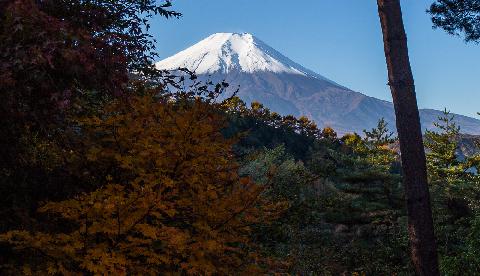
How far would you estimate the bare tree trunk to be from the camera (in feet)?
18.9

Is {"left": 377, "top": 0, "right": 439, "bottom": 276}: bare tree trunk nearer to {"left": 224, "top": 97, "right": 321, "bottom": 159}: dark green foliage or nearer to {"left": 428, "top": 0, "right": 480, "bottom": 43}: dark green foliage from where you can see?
{"left": 428, "top": 0, "right": 480, "bottom": 43}: dark green foliage

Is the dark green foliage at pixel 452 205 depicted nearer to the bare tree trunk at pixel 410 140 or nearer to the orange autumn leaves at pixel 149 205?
the bare tree trunk at pixel 410 140

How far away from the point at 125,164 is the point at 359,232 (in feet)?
38.0

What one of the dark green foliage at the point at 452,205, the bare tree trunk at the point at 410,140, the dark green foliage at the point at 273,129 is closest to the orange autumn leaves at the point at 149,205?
the bare tree trunk at the point at 410,140

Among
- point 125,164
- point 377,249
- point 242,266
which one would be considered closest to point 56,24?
point 125,164

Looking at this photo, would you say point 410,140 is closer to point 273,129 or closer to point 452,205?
point 452,205

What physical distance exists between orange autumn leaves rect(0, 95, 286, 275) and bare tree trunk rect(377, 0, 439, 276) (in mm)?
2081

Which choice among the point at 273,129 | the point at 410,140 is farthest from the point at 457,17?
the point at 273,129

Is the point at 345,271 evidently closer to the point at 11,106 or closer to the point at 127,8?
the point at 127,8

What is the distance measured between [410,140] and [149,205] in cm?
352

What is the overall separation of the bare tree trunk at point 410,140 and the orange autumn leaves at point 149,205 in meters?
2.08

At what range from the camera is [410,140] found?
595cm

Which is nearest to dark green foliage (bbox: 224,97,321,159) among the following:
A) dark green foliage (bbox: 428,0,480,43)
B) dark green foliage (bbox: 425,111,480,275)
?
dark green foliage (bbox: 425,111,480,275)

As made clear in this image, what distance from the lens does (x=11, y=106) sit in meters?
3.48
